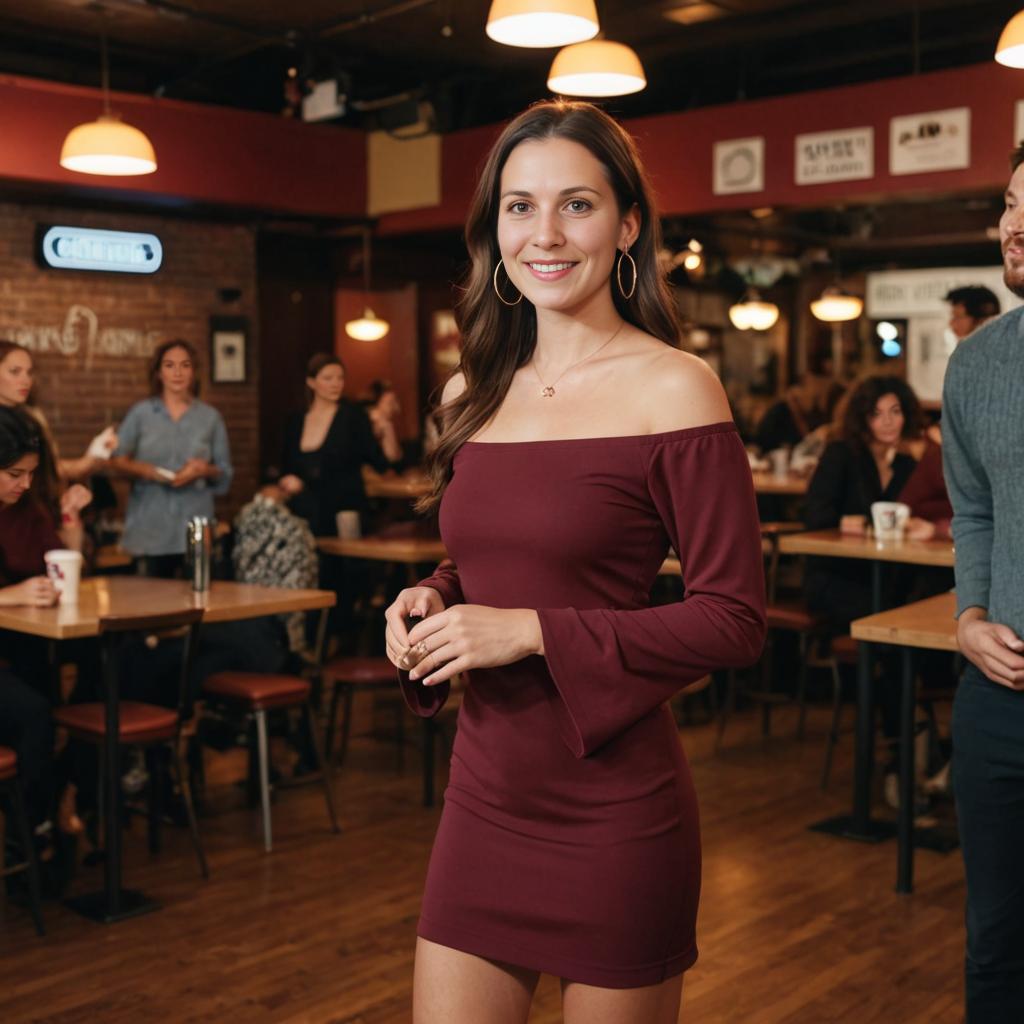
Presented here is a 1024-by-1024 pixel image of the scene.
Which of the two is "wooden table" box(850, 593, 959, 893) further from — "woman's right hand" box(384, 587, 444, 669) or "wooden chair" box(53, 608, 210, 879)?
"woman's right hand" box(384, 587, 444, 669)

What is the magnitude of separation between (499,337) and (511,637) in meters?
0.47

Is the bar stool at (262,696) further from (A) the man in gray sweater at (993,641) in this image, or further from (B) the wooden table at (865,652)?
(A) the man in gray sweater at (993,641)

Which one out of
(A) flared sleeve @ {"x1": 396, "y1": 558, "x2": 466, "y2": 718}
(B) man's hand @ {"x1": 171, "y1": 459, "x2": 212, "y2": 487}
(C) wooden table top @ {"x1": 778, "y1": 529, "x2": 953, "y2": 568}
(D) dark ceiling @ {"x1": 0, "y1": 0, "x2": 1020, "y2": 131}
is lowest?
(C) wooden table top @ {"x1": 778, "y1": 529, "x2": 953, "y2": 568}

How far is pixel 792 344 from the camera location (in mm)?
15234

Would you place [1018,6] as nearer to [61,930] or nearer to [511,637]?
[61,930]

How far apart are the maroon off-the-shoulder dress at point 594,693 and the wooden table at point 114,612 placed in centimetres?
254

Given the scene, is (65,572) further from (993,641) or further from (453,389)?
(993,641)

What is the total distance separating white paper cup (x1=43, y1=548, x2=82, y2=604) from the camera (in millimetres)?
4176

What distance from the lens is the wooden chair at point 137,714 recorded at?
3.85m

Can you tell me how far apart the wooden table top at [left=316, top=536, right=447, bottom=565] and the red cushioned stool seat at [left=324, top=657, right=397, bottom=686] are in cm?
80

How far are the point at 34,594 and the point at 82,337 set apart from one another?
16.7ft

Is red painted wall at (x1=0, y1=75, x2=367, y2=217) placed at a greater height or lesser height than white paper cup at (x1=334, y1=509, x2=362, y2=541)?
greater

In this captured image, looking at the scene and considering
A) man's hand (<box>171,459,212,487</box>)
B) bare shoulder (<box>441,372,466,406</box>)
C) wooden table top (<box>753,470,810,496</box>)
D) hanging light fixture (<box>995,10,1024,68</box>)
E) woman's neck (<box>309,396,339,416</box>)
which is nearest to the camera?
bare shoulder (<box>441,372,466,406</box>)

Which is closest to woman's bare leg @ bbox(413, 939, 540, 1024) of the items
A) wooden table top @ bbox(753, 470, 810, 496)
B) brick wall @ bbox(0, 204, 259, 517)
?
wooden table top @ bbox(753, 470, 810, 496)
